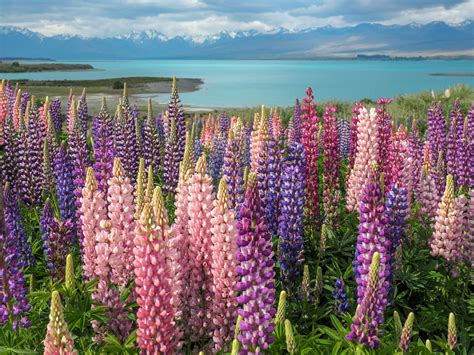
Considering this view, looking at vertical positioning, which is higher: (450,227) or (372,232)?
(372,232)

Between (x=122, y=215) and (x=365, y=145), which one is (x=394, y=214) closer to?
(x=365, y=145)

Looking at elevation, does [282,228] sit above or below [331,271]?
above

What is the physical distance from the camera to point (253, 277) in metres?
4.36

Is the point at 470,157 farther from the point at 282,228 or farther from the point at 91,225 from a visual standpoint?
the point at 91,225

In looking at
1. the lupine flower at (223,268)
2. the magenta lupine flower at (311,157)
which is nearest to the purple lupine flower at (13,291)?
the lupine flower at (223,268)

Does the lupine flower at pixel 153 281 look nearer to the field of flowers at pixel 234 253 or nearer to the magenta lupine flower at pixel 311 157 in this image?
the field of flowers at pixel 234 253

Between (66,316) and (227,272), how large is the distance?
168cm

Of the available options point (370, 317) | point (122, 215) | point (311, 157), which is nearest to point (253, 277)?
point (370, 317)

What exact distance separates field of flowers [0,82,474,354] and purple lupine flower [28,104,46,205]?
0.11 feet

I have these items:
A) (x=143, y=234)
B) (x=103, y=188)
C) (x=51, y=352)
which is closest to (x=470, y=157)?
(x=103, y=188)

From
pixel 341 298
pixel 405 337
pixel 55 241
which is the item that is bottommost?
pixel 341 298

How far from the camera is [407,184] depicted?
29.1ft

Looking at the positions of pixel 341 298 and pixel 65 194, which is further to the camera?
pixel 65 194

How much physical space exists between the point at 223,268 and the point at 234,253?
0.17m
